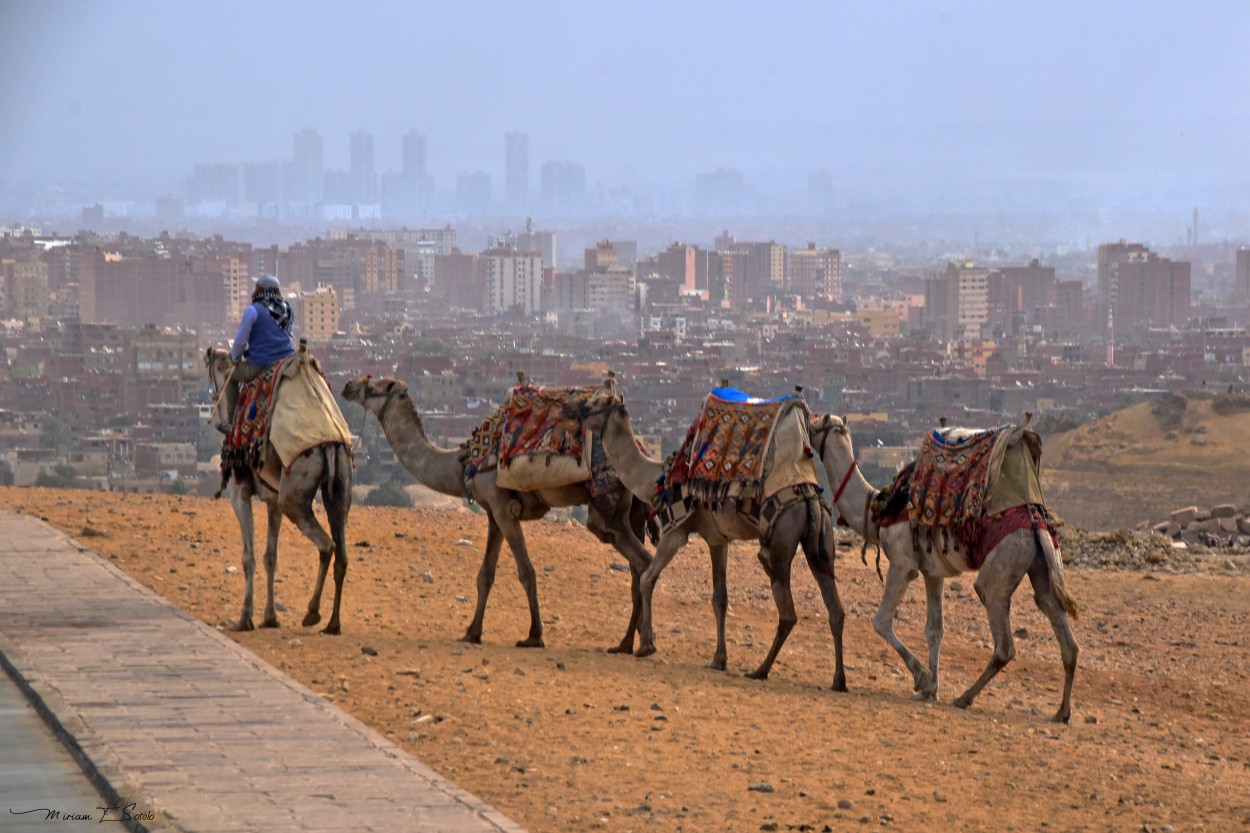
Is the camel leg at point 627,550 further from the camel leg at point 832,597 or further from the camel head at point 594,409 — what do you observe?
the camel leg at point 832,597

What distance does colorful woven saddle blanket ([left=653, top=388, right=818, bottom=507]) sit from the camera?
32.5 ft

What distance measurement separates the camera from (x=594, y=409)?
416 inches

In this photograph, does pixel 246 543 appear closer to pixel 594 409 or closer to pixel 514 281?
pixel 594 409

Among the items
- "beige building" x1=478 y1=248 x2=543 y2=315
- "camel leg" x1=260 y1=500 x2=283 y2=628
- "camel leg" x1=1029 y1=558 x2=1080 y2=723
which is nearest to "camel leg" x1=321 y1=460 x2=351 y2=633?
"camel leg" x1=260 y1=500 x2=283 y2=628

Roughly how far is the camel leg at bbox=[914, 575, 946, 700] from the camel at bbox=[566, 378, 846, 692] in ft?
1.45

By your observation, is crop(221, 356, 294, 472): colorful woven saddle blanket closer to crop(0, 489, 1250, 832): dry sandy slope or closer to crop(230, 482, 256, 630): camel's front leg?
crop(230, 482, 256, 630): camel's front leg

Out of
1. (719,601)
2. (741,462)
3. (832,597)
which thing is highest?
(741,462)

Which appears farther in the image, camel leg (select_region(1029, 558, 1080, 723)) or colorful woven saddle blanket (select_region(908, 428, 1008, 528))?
colorful woven saddle blanket (select_region(908, 428, 1008, 528))

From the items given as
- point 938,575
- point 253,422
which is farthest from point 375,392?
point 938,575

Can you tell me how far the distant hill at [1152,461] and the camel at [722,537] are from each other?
88.6 ft

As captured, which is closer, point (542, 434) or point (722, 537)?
point (722, 537)

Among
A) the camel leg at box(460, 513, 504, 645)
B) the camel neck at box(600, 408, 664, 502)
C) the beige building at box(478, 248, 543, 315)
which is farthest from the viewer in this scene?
the beige building at box(478, 248, 543, 315)
